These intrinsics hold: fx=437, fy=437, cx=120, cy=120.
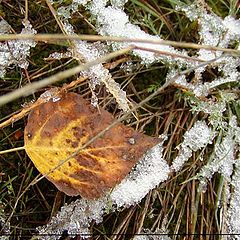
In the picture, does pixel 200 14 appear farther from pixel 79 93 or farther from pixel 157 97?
pixel 79 93

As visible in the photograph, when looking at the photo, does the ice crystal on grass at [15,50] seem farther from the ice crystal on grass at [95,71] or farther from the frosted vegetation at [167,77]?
the ice crystal on grass at [95,71]

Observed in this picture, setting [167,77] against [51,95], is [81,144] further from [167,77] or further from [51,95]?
[167,77]

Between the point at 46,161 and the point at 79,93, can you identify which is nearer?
the point at 46,161

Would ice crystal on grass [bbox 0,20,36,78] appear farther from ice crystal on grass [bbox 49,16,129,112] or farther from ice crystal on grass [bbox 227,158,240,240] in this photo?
ice crystal on grass [bbox 227,158,240,240]

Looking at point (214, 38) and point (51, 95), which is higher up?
point (214, 38)

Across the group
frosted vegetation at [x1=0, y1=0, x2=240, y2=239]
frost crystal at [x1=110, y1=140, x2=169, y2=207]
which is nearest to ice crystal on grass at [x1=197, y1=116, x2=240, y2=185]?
frosted vegetation at [x1=0, y1=0, x2=240, y2=239]

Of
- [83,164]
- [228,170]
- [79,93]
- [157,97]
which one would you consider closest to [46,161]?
[83,164]

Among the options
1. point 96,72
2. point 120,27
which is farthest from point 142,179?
point 120,27
